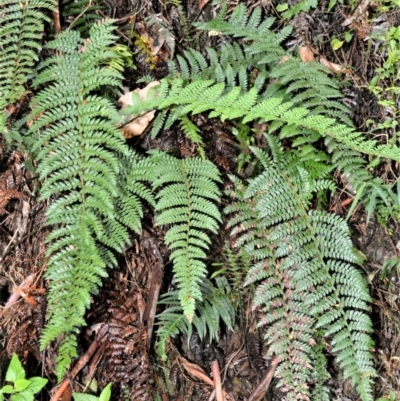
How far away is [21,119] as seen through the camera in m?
2.88

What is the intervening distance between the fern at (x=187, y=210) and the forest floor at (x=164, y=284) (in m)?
0.23

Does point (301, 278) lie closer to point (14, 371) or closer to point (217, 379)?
point (217, 379)

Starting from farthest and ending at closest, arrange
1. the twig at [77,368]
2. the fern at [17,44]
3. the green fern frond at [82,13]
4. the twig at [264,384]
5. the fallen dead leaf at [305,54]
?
the fallen dead leaf at [305,54], the green fern frond at [82,13], the twig at [264,384], the twig at [77,368], the fern at [17,44]

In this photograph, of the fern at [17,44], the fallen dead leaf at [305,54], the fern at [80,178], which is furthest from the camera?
the fallen dead leaf at [305,54]

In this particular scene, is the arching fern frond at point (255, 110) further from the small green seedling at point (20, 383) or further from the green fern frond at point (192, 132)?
the small green seedling at point (20, 383)

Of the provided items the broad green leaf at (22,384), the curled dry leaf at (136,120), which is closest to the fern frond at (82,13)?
the curled dry leaf at (136,120)

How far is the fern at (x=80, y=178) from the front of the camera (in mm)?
2516

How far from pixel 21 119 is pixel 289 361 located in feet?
7.00

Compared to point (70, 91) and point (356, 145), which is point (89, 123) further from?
point (356, 145)

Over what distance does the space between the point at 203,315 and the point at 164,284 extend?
335 mm

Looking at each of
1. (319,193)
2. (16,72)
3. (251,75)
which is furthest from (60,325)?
(251,75)

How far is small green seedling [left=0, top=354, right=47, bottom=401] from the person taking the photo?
2.68 metres

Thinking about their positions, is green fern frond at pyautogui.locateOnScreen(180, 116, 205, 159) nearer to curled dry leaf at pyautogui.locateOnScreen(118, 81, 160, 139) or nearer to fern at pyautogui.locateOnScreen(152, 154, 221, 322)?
fern at pyautogui.locateOnScreen(152, 154, 221, 322)

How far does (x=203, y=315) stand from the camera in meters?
2.92
